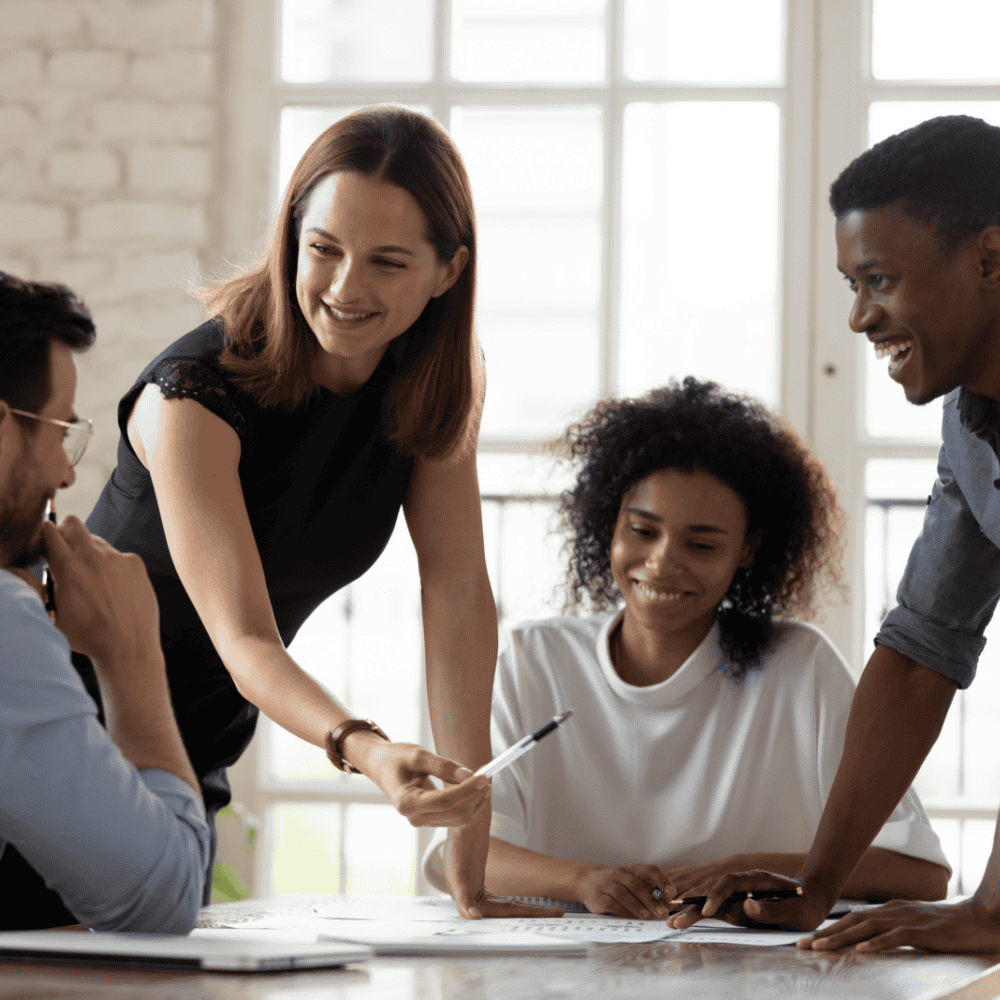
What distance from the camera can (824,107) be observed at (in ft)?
10.2

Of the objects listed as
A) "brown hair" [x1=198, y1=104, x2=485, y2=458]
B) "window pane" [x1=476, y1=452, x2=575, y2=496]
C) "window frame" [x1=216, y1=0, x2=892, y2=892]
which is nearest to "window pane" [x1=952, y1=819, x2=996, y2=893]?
"window frame" [x1=216, y1=0, x2=892, y2=892]

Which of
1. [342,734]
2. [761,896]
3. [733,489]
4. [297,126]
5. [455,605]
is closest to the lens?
[342,734]

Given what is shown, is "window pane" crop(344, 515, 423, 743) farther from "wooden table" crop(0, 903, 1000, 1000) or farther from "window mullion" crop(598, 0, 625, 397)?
"wooden table" crop(0, 903, 1000, 1000)

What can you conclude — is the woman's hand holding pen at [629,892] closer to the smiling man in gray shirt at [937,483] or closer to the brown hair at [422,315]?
the smiling man in gray shirt at [937,483]

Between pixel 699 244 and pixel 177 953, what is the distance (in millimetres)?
2576

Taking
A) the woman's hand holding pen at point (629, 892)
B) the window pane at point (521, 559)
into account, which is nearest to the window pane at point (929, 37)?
the window pane at point (521, 559)

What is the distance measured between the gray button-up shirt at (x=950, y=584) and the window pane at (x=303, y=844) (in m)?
2.00

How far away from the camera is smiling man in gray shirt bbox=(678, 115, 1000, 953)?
1235 mm

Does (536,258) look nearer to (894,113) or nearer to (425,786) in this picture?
(894,113)

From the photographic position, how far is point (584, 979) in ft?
3.06

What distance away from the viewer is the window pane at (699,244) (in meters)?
3.13

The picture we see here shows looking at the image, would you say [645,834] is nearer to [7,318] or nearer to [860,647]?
[7,318]

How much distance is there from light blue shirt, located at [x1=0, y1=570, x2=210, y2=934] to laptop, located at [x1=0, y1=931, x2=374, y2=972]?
0.13 feet

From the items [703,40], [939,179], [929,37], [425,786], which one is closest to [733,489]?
[939,179]
